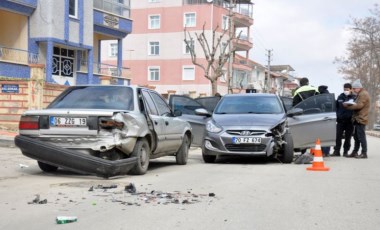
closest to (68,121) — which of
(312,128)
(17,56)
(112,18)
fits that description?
(312,128)

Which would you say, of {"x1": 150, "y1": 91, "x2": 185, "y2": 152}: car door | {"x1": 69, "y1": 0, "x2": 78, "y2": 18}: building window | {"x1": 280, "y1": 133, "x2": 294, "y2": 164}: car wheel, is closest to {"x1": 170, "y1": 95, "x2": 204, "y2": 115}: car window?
{"x1": 150, "y1": 91, "x2": 185, "y2": 152}: car door

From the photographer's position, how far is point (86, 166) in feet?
25.6

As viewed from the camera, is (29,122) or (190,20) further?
(190,20)

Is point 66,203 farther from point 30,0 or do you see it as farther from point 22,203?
point 30,0

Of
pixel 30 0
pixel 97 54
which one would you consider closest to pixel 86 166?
pixel 30 0

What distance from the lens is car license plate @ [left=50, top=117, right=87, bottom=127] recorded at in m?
8.02

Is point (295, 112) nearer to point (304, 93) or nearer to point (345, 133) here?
point (304, 93)

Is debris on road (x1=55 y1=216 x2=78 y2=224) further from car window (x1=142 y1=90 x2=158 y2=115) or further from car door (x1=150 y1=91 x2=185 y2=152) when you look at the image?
car door (x1=150 y1=91 x2=185 y2=152)

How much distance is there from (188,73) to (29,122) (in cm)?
4554

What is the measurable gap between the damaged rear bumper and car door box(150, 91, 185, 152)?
204 centimetres

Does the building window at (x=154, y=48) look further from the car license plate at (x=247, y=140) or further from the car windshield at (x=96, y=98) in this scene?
→ the car windshield at (x=96, y=98)

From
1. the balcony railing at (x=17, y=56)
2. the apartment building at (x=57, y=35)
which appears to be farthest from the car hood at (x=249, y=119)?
the balcony railing at (x=17, y=56)

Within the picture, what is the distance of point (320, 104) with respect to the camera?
496 inches

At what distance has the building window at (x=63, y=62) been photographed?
29344 mm
